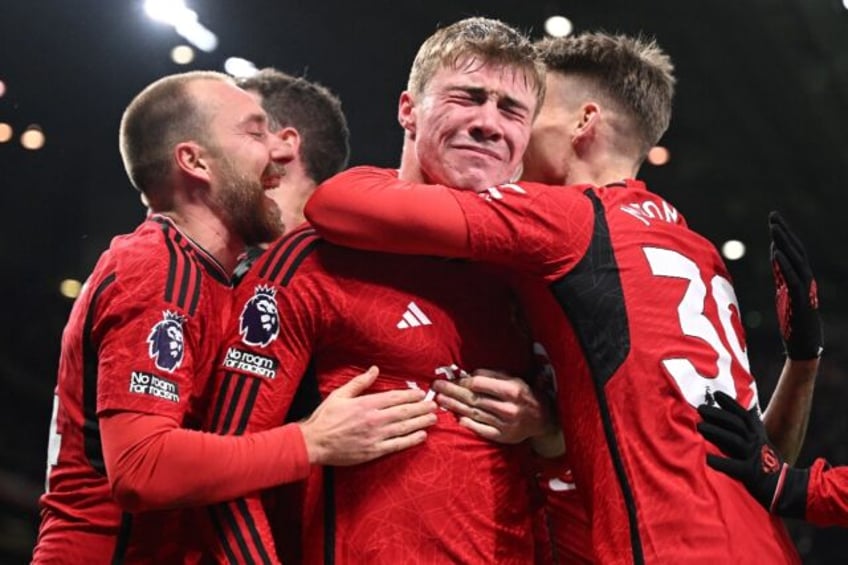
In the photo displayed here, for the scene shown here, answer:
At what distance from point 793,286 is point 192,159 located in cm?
142

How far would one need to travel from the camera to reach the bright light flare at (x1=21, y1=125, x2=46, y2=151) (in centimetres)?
764

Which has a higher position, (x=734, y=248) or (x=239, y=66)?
(x=734, y=248)

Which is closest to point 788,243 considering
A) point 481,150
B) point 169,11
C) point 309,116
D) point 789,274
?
point 789,274

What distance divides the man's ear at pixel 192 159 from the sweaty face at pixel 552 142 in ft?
2.49

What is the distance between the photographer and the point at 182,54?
8.09 meters

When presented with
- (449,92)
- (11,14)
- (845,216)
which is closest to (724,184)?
(845,216)

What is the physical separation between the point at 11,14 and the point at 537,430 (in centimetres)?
590

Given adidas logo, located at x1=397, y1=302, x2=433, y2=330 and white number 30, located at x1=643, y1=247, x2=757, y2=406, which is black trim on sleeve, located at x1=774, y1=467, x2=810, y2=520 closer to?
white number 30, located at x1=643, y1=247, x2=757, y2=406

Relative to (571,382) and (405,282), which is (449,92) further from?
(571,382)

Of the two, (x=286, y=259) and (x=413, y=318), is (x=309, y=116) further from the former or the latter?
(x=413, y=318)

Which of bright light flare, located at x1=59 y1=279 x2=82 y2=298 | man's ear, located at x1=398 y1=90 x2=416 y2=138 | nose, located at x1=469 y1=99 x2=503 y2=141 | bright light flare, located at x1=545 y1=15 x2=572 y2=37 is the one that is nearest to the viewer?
nose, located at x1=469 y1=99 x2=503 y2=141

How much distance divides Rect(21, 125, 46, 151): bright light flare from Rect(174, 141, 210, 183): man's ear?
5584 mm

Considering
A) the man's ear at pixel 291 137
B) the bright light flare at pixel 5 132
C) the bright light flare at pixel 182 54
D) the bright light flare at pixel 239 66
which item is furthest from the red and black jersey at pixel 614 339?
the bright light flare at pixel 239 66

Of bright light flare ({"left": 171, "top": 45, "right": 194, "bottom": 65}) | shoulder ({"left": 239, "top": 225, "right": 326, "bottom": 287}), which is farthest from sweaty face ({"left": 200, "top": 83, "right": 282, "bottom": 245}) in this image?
bright light flare ({"left": 171, "top": 45, "right": 194, "bottom": 65})
